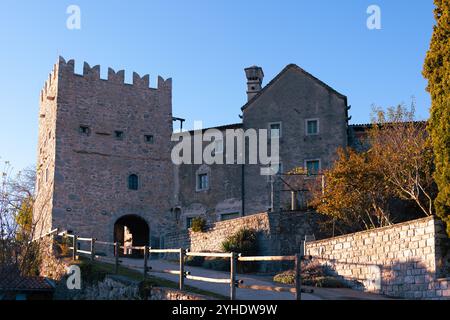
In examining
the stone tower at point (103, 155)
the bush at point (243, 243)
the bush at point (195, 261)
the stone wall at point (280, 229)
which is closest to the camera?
the stone wall at point (280, 229)

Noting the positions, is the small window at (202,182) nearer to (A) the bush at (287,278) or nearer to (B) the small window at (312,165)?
(B) the small window at (312,165)

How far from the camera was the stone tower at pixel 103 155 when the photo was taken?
35.7m

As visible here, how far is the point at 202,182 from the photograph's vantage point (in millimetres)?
37000

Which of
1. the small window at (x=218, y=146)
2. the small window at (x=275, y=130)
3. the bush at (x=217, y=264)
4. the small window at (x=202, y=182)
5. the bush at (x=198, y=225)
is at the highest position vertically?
the small window at (x=275, y=130)

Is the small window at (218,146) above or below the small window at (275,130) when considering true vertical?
below

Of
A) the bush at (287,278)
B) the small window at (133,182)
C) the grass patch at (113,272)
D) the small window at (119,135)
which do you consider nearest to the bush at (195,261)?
the grass patch at (113,272)

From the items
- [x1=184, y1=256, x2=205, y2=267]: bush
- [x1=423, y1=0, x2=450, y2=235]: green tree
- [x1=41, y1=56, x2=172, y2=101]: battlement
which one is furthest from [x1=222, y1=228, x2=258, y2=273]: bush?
[x1=41, y1=56, x2=172, y2=101]: battlement

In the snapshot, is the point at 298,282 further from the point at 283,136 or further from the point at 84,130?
the point at 84,130

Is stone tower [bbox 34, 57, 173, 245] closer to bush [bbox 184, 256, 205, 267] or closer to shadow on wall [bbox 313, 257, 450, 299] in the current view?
bush [bbox 184, 256, 205, 267]

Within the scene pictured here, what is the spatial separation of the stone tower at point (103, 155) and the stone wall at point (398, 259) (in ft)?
55.9

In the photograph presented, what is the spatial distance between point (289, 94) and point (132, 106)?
352 inches

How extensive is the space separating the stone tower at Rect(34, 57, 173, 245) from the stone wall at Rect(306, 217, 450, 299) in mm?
17045

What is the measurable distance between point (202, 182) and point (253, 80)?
6.68m
